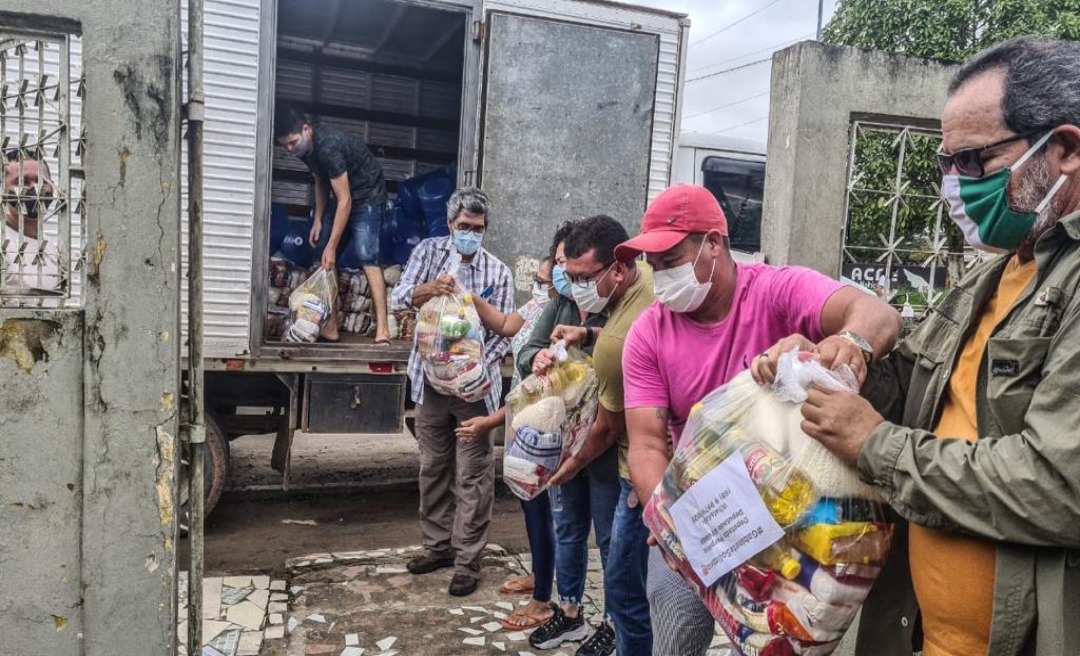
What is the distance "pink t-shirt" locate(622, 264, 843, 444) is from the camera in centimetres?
216

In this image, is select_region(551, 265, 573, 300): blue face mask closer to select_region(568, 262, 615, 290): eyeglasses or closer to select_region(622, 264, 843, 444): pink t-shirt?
select_region(568, 262, 615, 290): eyeglasses

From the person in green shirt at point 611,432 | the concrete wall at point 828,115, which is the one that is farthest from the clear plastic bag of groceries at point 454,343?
the concrete wall at point 828,115

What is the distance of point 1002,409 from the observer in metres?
1.44

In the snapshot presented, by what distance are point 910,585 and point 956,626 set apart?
0.20 meters

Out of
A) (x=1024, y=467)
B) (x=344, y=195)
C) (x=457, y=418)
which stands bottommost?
(x=457, y=418)

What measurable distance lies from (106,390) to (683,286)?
1619 millimetres

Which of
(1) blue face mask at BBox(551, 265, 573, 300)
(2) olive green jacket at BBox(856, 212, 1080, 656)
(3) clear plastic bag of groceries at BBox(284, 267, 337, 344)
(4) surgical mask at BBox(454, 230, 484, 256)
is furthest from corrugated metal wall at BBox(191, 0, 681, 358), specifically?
(2) olive green jacket at BBox(856, 212, 1080, 656)

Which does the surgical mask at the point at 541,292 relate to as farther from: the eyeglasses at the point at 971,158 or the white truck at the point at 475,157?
the eyeglasses at the point at 971,158

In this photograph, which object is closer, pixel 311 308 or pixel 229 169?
pixel 229 169

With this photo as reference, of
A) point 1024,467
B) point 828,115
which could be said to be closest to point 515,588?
point 1024,467

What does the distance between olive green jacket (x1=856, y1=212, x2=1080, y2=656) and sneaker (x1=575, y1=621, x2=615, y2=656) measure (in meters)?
2.23

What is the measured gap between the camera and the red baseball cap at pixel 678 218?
226cm

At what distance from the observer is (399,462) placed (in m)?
6.80

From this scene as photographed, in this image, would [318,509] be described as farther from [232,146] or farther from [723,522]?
[723,522]
